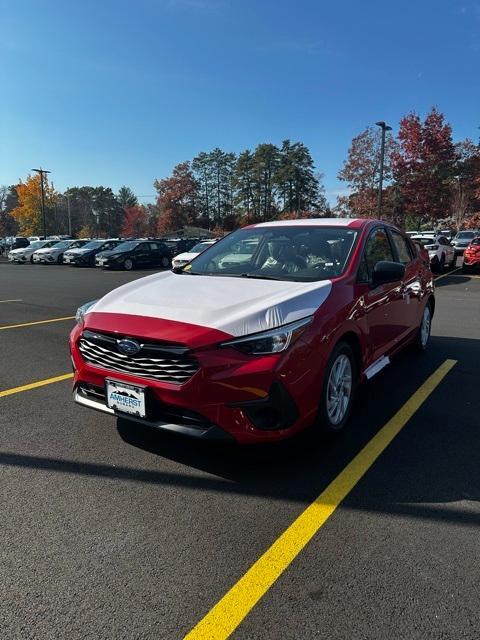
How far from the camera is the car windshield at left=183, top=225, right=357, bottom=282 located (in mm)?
4117

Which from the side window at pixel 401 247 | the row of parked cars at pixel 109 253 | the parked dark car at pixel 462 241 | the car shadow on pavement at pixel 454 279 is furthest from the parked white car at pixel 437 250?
the side window at pixel 401 247

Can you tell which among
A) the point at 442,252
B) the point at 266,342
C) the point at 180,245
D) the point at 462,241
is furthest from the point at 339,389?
the point at 180,245

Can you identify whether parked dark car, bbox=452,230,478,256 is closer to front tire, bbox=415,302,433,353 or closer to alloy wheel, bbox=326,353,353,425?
front tire, bbox=415,302,433,353

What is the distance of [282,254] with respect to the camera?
175 inches

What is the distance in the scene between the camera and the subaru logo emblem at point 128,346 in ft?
10.2

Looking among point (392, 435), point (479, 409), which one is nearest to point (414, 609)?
Result: point (392, 435)

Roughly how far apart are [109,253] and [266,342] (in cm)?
2474

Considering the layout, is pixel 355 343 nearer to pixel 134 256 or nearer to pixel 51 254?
pixel 134 256

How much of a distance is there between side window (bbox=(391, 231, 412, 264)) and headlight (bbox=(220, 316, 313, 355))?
2817 mm

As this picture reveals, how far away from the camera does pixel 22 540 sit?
Answer: 254 centimetres

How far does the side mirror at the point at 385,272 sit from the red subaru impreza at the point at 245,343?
0.01 m

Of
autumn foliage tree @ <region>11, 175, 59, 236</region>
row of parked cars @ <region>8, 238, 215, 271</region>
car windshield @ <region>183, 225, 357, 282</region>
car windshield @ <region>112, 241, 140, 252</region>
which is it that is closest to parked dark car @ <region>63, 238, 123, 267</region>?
row of parked cars @ <region>8, 238, 215, 271</region>

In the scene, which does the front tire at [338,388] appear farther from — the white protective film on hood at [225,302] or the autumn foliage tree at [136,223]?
the autumn foliage tree at [136,223]

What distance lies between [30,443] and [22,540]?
4.02ft
